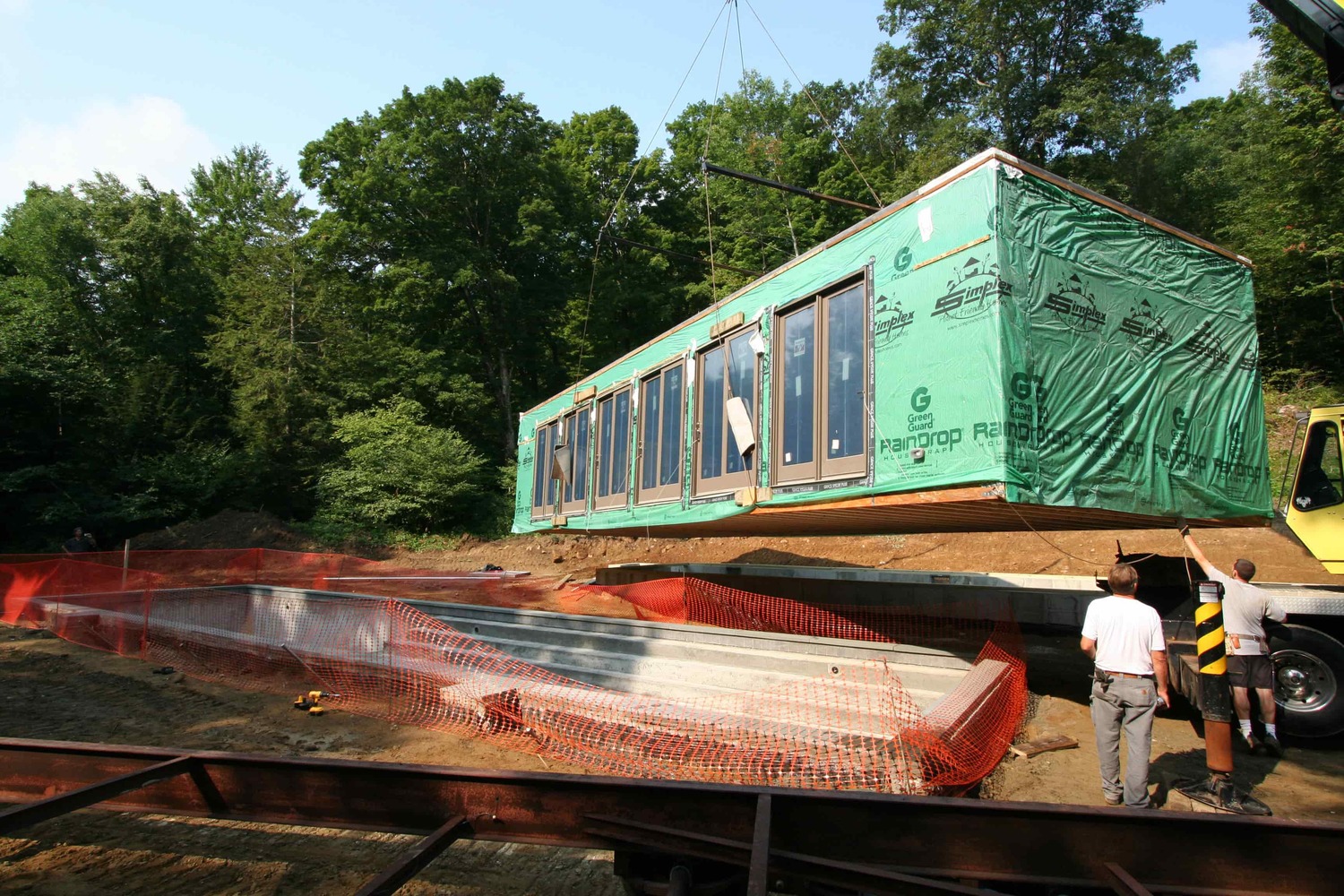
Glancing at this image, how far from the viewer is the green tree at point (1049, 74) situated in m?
29.8

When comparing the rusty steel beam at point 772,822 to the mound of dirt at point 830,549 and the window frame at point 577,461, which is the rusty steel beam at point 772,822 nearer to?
the mound of dirt at point 830,549

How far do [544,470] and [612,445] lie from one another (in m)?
4.10

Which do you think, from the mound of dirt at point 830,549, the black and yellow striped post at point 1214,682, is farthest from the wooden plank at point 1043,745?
the mound of dirt at point 830,549

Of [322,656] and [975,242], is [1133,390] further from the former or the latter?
[322,656]

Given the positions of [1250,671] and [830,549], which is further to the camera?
[830,549]

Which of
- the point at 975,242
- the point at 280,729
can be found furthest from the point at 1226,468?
the point at 280,729

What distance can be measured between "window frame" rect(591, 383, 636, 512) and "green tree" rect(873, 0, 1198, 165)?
2504cm

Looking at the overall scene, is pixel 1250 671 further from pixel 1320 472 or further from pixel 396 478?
pixel 396 478

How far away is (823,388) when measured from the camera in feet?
24.4

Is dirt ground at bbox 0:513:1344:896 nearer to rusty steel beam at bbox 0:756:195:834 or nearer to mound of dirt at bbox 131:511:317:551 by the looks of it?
rusty steel beam at bbox 0:756:195:834

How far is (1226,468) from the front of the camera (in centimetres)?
725

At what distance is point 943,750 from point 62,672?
1225cm

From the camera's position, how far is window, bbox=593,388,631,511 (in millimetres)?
12273

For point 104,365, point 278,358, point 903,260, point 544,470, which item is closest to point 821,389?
point 903,260
